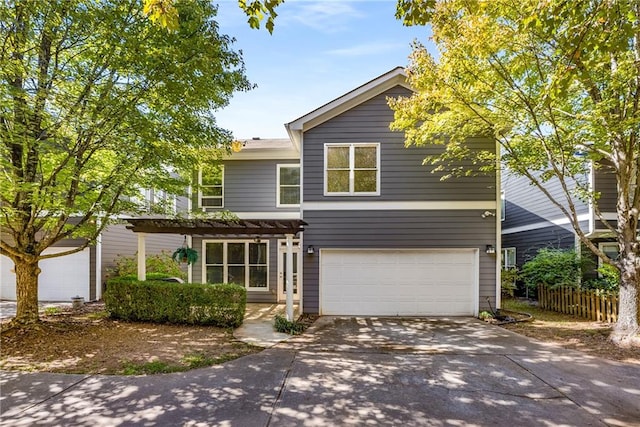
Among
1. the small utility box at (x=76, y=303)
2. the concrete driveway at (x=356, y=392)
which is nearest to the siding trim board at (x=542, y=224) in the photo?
the concrete driveway at (x=356, y=392)

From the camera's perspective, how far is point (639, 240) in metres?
6.79

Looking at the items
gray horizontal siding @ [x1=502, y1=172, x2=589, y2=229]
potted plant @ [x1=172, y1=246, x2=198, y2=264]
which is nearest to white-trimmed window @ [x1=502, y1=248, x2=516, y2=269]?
gray horizontal siding @ [x1=502, y1=172, x2=589, y2=229]

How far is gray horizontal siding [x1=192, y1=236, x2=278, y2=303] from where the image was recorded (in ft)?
38.3

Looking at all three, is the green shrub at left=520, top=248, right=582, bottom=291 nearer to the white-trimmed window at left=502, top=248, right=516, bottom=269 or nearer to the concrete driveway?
the white-trimmed window at left=502, top=248, right=516, bottom=269

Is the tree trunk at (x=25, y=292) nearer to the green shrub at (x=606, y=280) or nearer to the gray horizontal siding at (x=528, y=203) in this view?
the gray horizontal siding at (x=528, y=203)

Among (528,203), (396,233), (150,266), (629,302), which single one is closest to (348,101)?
(396,233)

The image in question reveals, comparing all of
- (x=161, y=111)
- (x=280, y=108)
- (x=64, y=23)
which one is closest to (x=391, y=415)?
(x=161, y=111)

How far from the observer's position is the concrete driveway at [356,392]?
3770 millimetres

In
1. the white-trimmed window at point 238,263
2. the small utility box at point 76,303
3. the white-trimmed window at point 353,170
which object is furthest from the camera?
the white-trimmed window at point 238,263

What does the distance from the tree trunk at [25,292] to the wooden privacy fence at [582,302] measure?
13.5 metres

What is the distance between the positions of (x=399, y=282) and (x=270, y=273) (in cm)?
466

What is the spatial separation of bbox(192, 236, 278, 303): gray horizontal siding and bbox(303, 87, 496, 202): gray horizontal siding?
3.12m

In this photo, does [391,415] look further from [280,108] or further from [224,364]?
[280,108]

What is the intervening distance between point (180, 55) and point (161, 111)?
1.15 m
